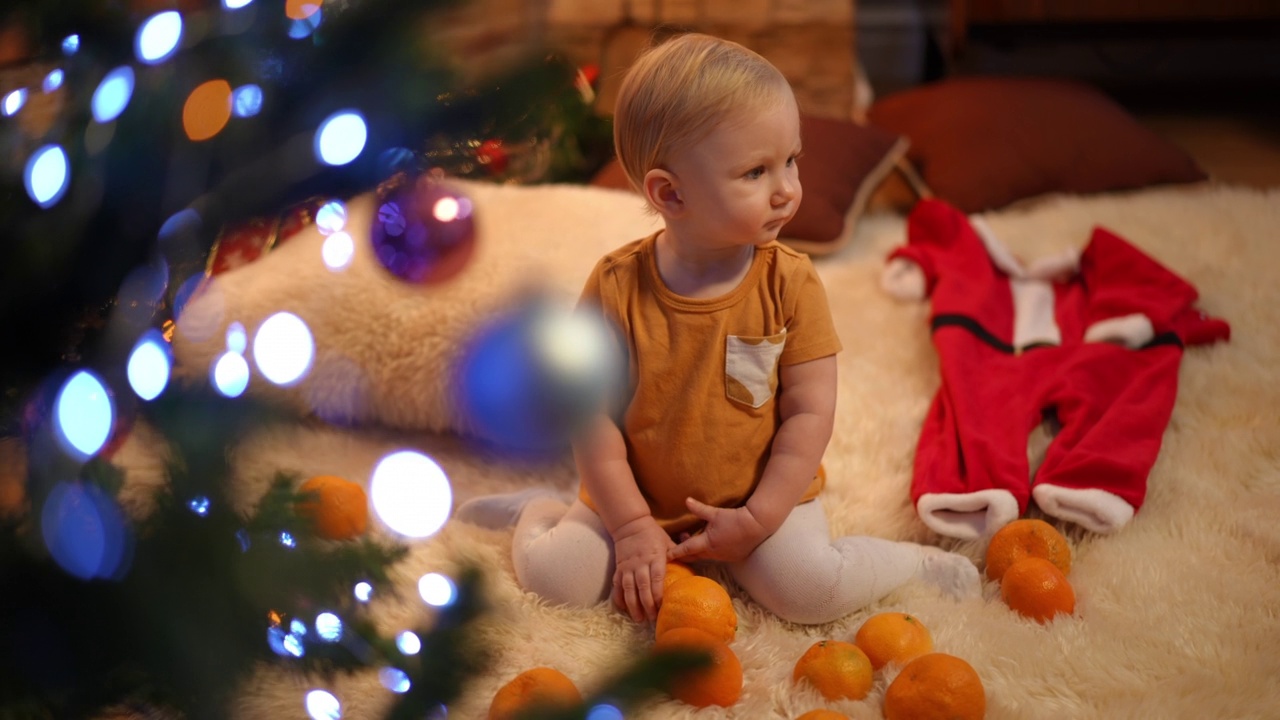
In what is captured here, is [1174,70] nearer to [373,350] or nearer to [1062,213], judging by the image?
[1062,213]

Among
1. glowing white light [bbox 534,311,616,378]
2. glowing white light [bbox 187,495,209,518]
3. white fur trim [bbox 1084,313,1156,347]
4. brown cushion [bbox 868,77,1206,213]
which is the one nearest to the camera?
glowing white light [bbox 187,495,209,518]

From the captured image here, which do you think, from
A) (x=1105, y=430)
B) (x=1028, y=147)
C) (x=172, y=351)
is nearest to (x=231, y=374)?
(x=172, y=351)

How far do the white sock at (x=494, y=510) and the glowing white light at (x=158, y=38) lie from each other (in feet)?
2.16

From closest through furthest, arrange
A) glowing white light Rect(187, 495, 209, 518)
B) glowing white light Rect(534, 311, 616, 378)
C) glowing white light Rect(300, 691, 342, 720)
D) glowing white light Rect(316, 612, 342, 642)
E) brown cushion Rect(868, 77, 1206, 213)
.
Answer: glowing white light Rect(187, 495, 209, 518) < glowing white light Rect(316, 612, 342, 642) < glowing white light Rect(300, 691, 342, 720) < glowing white light Rect(534, 311, 616, 378) < brown cushion Rect(868, 77, 1206, 213)

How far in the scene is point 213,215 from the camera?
60 cm

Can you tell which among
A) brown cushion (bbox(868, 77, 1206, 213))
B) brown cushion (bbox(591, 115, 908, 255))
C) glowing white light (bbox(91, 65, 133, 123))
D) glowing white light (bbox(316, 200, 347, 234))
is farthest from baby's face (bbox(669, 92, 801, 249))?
brown cushion (bbox(868, 77, 1206, 213))

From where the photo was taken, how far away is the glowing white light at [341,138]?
1.96ft

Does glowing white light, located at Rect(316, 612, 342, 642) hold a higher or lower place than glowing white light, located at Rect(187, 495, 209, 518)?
lower

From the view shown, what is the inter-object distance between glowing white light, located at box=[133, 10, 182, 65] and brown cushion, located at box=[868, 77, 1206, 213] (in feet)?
5.05

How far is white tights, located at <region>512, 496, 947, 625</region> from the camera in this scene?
3.18 feet

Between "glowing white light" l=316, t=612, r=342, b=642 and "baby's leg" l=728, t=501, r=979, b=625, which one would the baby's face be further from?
"glowing white light" l=316, t=612, r=342, b=642

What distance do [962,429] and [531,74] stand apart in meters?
0.78

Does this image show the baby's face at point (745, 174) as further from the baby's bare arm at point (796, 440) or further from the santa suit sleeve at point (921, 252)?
the santa suit sleeve at point (921, 252)

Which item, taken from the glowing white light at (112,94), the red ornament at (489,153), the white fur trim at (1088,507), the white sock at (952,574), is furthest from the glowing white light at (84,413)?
the white fur trim at (1088,507)
